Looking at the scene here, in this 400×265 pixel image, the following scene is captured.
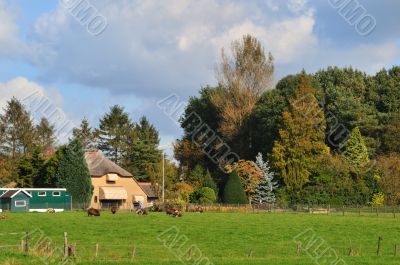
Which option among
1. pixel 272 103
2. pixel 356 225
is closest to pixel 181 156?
pixel 272 103

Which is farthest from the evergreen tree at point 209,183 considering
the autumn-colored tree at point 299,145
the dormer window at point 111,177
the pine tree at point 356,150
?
the pine tree at point 356,150

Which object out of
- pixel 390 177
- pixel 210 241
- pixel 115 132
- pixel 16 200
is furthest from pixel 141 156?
pixel 210 241

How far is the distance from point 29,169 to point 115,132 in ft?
91.5

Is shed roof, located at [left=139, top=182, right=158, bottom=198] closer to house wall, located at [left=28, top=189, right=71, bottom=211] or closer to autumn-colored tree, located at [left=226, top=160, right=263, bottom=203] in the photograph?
house wall, located at [left=28, top=189, right=71, bottom=211]

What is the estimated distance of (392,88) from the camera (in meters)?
78.9

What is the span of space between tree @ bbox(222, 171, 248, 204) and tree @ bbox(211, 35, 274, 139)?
297 inches

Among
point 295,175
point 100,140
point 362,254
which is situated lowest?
point 362,254

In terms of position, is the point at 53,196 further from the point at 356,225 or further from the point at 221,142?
the point at 356,225

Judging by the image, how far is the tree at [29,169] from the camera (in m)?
82.2

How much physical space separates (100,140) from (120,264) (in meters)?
88.3

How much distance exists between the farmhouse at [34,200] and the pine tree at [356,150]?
31722mm

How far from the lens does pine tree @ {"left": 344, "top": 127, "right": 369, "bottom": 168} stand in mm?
72625

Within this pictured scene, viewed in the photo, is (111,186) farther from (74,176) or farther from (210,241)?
(210,241)

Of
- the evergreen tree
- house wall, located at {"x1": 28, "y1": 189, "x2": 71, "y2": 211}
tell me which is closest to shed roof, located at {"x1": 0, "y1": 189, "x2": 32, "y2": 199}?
house wall, located at {"x1": 28, "y1": 189, "x2": 71, "y2": 211}
